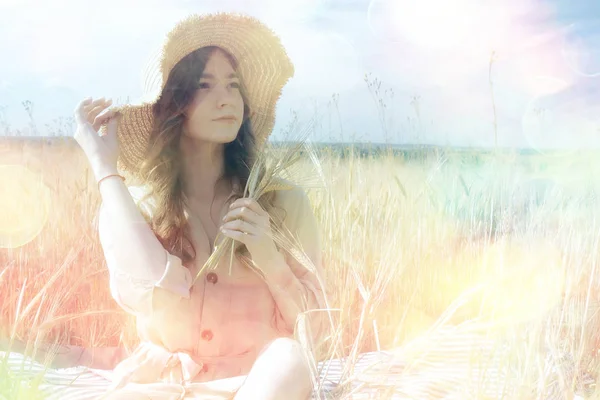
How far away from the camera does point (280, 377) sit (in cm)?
139

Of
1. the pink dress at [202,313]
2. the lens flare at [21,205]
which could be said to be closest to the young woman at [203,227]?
the pink dress at [202,313]

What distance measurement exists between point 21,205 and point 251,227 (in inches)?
65.8

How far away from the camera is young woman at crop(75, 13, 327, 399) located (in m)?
1.55

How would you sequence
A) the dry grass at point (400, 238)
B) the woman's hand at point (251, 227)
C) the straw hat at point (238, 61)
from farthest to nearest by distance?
the dry grass at point (400, 238) < the straw hat at point (238, 61) < the woman's hand at point (251, 227)

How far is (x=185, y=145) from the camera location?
1.81m

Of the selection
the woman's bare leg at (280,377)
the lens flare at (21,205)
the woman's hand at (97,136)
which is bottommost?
the woman's bare leg at (280,377)

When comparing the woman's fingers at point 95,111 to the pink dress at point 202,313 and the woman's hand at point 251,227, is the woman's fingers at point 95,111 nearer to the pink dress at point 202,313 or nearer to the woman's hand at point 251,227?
the pink dress at point 202,313

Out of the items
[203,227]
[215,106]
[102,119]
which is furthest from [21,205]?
[215,106]

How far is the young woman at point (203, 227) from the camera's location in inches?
61.2

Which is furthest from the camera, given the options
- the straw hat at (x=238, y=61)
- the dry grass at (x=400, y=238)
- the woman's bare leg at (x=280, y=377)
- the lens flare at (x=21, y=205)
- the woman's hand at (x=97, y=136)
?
the lens flare at (x=21, y=205)

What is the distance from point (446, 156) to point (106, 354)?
147 cm

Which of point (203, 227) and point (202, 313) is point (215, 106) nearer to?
point (203, 227)

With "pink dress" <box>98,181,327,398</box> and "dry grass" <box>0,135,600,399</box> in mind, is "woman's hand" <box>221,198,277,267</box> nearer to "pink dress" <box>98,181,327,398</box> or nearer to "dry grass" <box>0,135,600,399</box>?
"pink dress" <box>98,181,327,398</box>

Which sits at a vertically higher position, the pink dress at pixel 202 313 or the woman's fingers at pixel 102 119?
the woman's fingers at pixel 102 119
